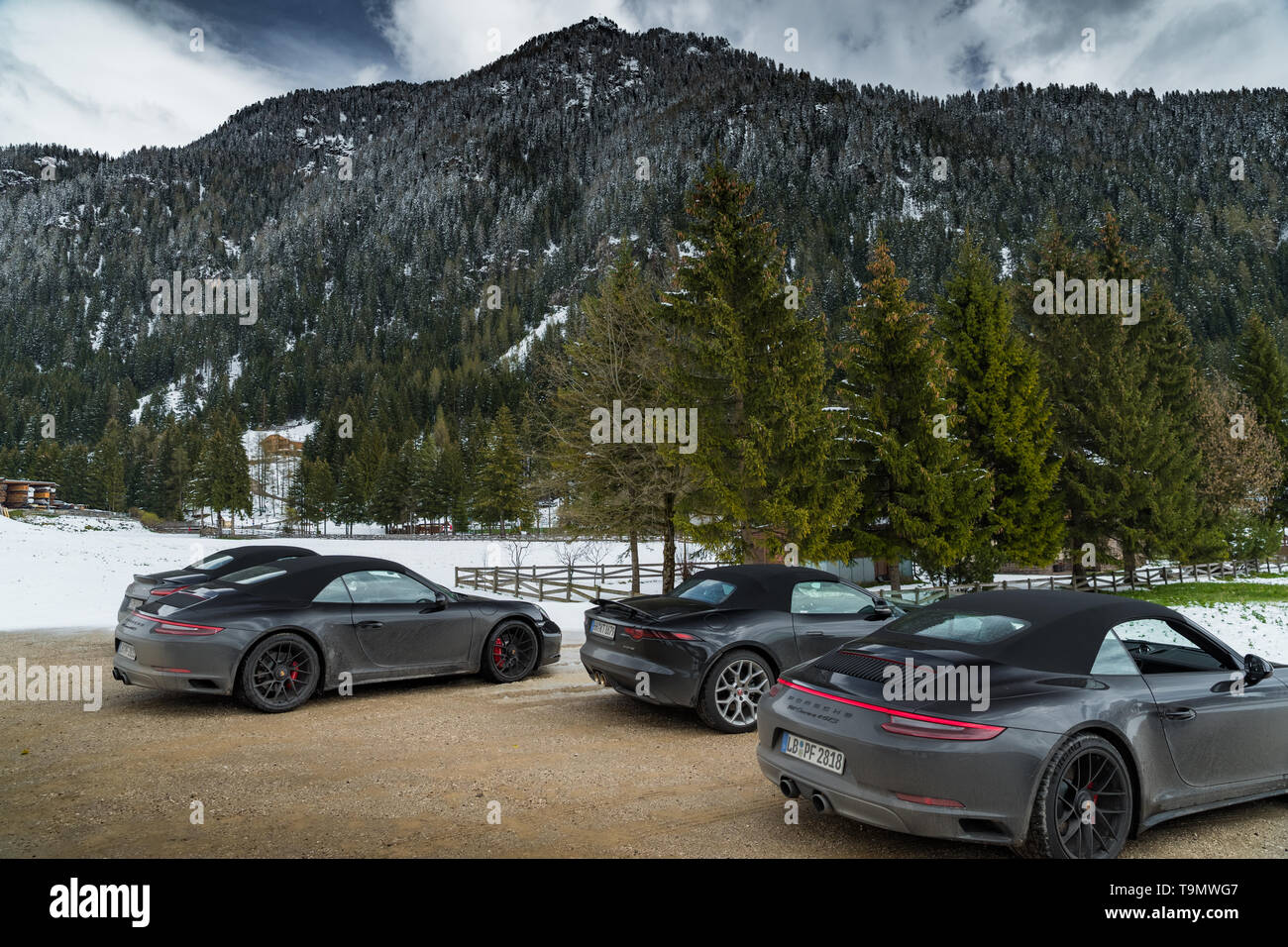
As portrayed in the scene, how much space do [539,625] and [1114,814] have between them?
21.3 feet

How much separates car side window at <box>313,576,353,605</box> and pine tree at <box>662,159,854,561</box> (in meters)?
12.4

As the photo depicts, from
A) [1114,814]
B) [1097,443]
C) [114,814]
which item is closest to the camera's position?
[1114,814]

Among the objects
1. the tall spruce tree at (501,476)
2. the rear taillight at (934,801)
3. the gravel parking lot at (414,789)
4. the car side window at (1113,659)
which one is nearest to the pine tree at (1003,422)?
the gravel parking lot at (414,789)

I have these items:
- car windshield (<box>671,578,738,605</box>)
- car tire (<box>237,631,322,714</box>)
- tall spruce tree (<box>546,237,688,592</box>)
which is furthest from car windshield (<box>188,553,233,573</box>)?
tall spruce tree (<box>546,237,688,592</box>)

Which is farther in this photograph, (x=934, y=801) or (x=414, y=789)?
(x=414, y=789)

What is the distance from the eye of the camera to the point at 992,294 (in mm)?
24250

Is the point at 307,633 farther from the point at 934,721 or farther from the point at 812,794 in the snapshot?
the point at 934,721

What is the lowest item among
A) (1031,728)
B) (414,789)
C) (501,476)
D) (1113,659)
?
(414,789)

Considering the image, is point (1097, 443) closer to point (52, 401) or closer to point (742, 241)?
point (742, 241)

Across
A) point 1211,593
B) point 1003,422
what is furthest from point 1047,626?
point 1211,593

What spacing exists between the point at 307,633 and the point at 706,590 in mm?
3995

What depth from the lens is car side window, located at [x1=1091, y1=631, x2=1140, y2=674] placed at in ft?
13.6

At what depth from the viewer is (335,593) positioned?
7734mm
